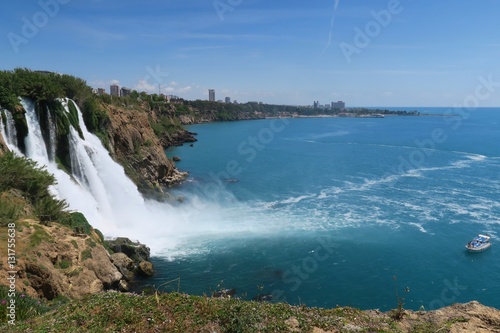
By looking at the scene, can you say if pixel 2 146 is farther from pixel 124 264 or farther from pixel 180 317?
→ pixel 180 317

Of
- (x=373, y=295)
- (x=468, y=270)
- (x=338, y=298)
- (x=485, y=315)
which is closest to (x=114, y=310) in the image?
(x=485, y=315)

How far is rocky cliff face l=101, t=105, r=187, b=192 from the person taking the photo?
3709cm

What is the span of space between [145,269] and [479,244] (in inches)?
892

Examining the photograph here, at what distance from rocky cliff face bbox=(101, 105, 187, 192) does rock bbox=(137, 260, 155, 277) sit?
50.7 feet

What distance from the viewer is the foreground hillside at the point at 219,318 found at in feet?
27.1

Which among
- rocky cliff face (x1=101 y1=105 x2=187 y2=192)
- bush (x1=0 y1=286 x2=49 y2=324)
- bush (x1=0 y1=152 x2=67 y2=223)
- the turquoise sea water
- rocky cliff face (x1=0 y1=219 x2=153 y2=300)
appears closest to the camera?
bush (x1=0 y1=286 x2=49 y2=324)

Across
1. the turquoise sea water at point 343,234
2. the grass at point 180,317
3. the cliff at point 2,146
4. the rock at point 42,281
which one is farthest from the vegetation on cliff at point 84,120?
the grass at point 180,317

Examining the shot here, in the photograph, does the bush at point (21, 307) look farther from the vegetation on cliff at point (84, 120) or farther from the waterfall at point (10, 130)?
the vegetation on cliff at point (84, 120)

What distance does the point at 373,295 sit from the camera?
19859 mm

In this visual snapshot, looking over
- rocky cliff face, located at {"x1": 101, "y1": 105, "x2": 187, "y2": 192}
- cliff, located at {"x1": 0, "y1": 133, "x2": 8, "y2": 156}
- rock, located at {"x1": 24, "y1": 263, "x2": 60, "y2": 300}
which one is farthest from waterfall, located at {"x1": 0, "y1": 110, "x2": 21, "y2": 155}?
rocky cliff face, located at {"x1": 101, "y1": 105, "x2": 187, "y2": 192}

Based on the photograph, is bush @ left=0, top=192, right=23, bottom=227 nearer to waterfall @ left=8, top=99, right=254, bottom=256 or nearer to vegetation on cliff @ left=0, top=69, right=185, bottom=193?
waterfall @ left=8, top=99, right=254, bottom=256

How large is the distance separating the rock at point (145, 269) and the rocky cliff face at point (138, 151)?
1546 centimetres

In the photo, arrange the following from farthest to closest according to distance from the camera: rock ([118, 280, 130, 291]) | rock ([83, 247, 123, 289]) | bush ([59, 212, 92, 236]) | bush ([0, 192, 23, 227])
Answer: bush ([59, 212, 92, 236]) < rock ([118, 280, 130, 291]) < rock ([83, 247, 123, 289]) < bush ([0, 192, 23, 227])

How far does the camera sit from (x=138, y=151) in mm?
41281
